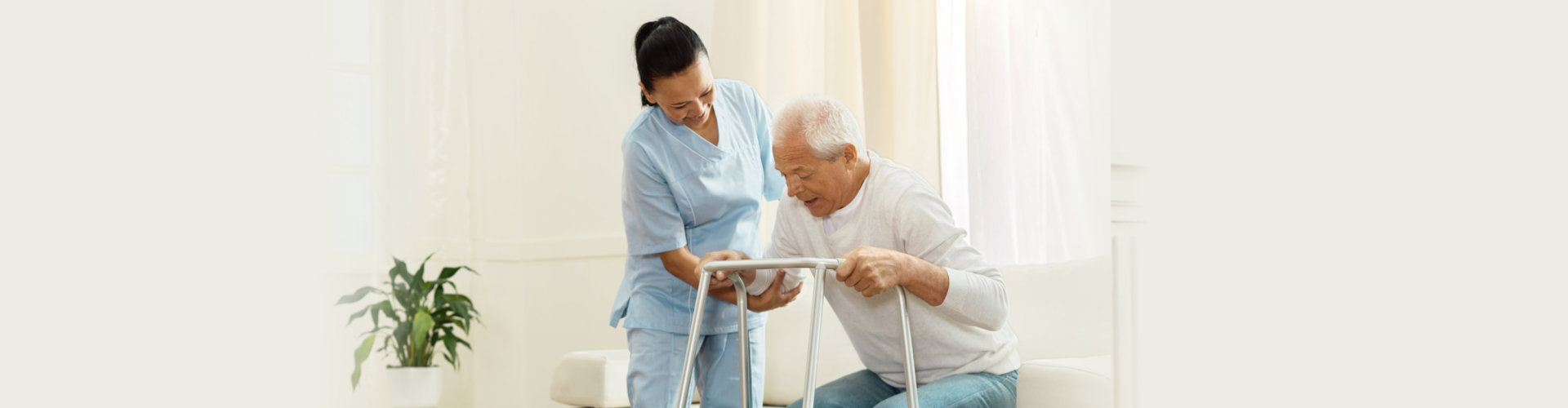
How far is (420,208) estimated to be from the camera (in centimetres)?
403

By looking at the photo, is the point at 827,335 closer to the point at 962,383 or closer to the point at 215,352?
the point at 962,383

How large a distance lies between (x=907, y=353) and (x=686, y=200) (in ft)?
1.86

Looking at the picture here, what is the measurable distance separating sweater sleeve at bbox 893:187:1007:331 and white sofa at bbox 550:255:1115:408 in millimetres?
252

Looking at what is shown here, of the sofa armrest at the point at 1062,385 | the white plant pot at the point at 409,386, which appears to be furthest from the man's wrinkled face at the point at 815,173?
the white plant pot at the point at 409,386

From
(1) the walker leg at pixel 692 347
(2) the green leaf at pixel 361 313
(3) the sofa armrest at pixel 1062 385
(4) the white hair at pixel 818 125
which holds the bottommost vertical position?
(2) the green leaf at pixel 361 313

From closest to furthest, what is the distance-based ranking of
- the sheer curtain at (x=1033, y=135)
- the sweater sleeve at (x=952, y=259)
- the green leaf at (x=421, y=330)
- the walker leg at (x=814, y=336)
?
the walker leg at (x=814, y=336) < the sweater sleeve at (x=952, y=259) < the sheer curtain at (x=1033, y=135) < the green leaf at (x=421, y=330)

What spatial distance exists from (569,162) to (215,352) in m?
1.36

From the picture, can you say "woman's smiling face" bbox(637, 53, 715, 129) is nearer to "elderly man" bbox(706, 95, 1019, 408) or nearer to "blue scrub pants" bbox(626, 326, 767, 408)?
"elderly man" bbox(706, 95, 1019, 408)

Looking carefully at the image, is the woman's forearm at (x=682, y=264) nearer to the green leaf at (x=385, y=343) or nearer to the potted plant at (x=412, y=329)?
the potted plant at (x=412, y=329)

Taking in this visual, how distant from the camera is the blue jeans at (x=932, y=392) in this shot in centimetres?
162

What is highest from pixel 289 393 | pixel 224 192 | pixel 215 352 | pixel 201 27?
pixel 201 27

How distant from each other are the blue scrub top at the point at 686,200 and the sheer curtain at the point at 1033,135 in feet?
3.43

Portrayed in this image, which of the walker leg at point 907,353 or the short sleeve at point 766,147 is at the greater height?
the short sleeve at point 766,147

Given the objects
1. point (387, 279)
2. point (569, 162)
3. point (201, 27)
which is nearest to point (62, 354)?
point (201, 27)
